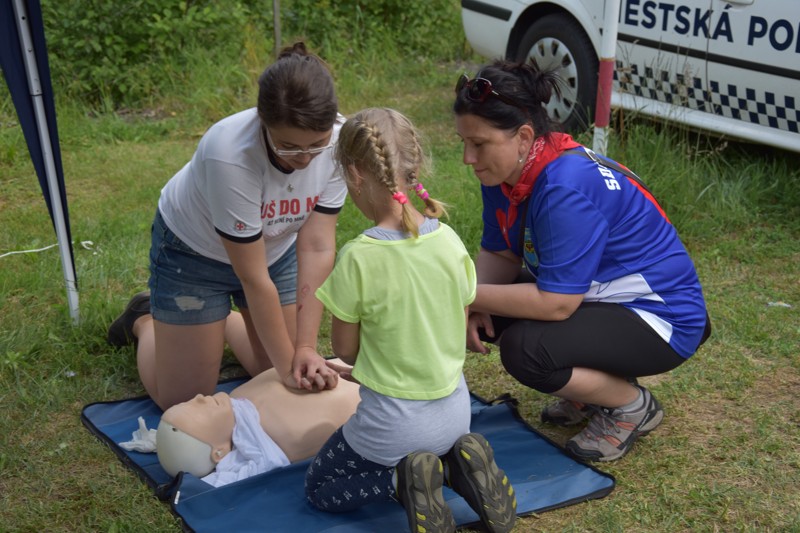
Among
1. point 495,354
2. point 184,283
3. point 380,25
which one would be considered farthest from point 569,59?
point 184,283

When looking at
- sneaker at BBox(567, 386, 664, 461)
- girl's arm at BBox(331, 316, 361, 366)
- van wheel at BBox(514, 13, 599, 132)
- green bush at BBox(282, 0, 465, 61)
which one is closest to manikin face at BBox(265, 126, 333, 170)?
girl's arm at BBox(331, 316, 361, 366)

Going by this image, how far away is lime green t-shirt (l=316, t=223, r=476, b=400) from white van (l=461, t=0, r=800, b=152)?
2757mm

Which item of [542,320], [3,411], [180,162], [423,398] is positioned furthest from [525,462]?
[180,162]

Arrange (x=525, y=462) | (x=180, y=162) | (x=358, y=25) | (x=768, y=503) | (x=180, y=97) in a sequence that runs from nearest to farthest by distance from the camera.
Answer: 1. (x=768, y=503)
2. (x=525, y=462)
3. (x=180, y=162)
4. (x=180, y=97)
5. (x=358, y=25)

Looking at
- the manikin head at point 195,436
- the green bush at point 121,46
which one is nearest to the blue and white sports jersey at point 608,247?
the manikin head at point 195,436

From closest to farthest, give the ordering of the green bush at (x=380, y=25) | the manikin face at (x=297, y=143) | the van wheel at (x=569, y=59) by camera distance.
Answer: the manikin face at (x=297, y=143) < the van wheel at (x=569, y=59) < the green bush at (x=380, y=25)

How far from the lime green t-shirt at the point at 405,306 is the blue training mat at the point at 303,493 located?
0.48 meters

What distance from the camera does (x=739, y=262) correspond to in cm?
448

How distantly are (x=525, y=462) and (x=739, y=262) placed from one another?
6.61 feet

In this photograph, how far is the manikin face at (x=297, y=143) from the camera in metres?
2.59

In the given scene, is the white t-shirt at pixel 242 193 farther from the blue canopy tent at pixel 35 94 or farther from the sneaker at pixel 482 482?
the sneaker at pixel 482 482

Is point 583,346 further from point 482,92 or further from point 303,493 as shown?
point 303,493

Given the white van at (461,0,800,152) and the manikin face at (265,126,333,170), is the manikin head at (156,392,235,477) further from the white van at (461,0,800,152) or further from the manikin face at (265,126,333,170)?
the white van at (461,0,800,152)

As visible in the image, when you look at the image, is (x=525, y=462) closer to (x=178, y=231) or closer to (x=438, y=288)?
(x=438, y=288)
